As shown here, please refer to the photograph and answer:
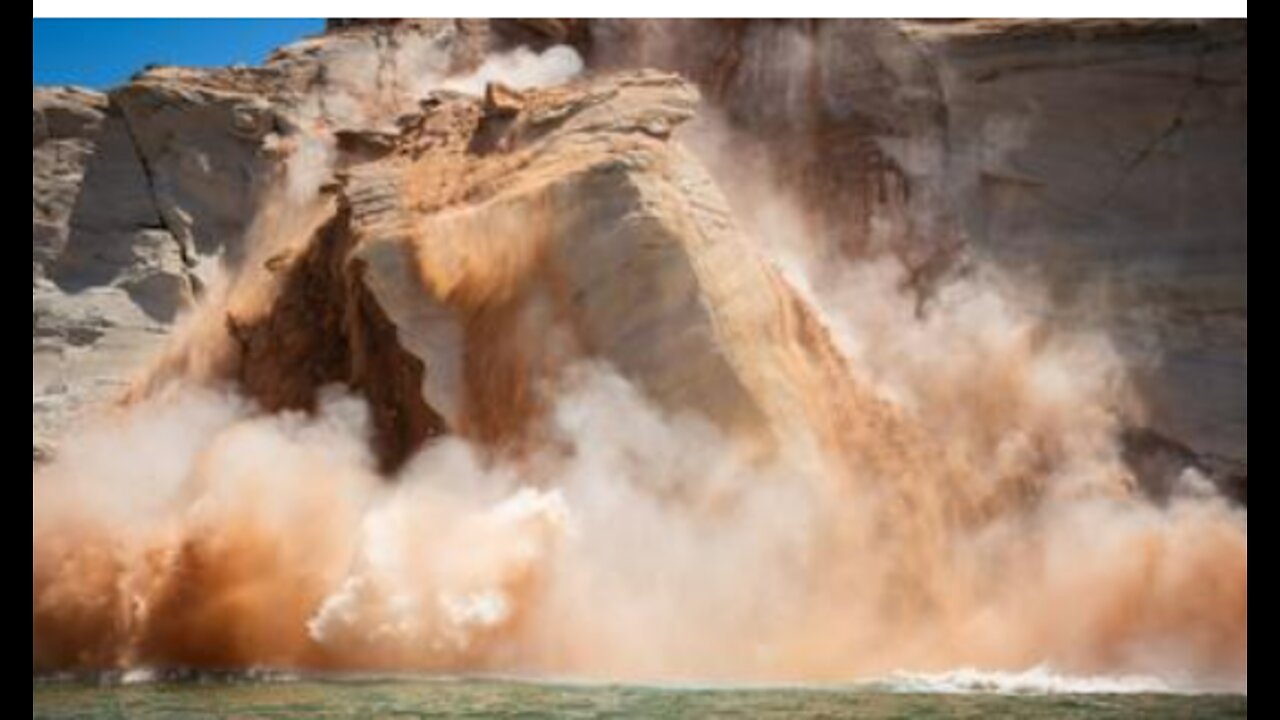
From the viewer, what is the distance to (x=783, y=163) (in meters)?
13.7

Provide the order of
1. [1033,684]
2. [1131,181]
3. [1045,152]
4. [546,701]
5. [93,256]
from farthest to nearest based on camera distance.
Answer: [93,256]
[1045,152]
[1131,181]
[1033,684]
[546,701]

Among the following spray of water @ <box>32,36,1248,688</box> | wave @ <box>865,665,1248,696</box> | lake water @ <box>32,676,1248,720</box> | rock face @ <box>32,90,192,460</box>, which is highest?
rock face @ <box>32,90,192,460</box>

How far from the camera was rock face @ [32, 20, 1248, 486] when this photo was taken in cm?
1297

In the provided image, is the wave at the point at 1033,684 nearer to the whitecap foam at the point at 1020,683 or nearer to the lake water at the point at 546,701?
the whitecap foam at the point at 1020,683

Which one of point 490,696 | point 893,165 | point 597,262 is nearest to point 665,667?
point 490,696

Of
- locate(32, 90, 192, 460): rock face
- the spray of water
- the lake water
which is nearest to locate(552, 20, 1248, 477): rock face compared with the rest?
the spray of water

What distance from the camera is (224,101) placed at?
571 inches

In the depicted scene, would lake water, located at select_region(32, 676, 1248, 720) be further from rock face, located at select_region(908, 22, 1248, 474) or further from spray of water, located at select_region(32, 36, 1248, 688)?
rock face, located at select_region(908, 22, 1248, 474)

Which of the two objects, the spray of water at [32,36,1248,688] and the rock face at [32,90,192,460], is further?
the rock face at [32,90,192,460]

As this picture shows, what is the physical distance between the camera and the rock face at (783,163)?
13.0 metres

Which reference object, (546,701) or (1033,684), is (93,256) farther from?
(1033,684)

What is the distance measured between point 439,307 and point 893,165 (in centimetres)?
410

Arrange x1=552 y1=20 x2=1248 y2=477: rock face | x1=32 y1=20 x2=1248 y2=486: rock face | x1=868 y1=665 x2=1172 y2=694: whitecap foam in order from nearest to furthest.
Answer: x1=868 y1=665 x2=1172 y2=694: whitecap foam < x1=32 y1=20 x2=1248 y2=486: rock face < x1=552 y1=20 x2=1248 y2=477: rock face

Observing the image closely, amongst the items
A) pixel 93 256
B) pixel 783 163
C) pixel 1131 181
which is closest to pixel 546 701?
pixel 783 163
